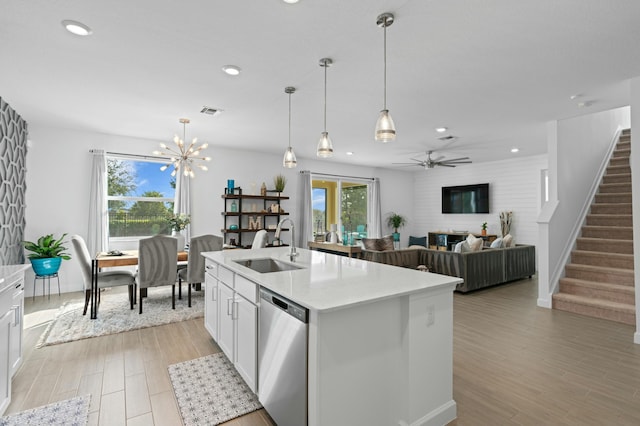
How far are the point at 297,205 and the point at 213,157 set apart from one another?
2.22 meters

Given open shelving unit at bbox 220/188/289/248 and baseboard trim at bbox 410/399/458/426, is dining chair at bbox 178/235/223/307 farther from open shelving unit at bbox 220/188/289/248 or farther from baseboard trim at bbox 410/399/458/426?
baseboard trim at bbox 410/399/458/426

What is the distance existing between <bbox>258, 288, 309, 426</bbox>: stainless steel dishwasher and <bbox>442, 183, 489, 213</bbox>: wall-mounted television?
24.9 feet

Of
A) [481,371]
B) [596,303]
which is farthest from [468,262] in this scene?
[481,371]

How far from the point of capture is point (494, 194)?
8.04m

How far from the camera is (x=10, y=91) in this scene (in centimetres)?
356

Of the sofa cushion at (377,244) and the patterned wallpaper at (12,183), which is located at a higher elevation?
the patterned wallpaper at (12,183)

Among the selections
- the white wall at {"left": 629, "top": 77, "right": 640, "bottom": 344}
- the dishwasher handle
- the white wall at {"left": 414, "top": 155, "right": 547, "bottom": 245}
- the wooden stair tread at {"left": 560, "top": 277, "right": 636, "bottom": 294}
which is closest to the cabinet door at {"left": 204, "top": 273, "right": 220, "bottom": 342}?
the dishwasher handle

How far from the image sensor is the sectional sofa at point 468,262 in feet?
16.6

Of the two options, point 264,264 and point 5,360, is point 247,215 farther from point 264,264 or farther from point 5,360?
point 5,360

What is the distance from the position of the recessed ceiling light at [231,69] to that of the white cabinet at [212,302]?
182 centimetres

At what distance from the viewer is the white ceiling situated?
7.11 feet

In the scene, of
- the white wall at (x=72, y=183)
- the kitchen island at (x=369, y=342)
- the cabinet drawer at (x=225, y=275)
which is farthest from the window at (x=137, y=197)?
the kitchen island at (x=369, y=342)

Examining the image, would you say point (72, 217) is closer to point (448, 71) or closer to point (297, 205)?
point (297, 205)

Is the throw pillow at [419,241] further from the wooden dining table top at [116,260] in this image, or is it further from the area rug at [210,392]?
the area rug at [210,392]
